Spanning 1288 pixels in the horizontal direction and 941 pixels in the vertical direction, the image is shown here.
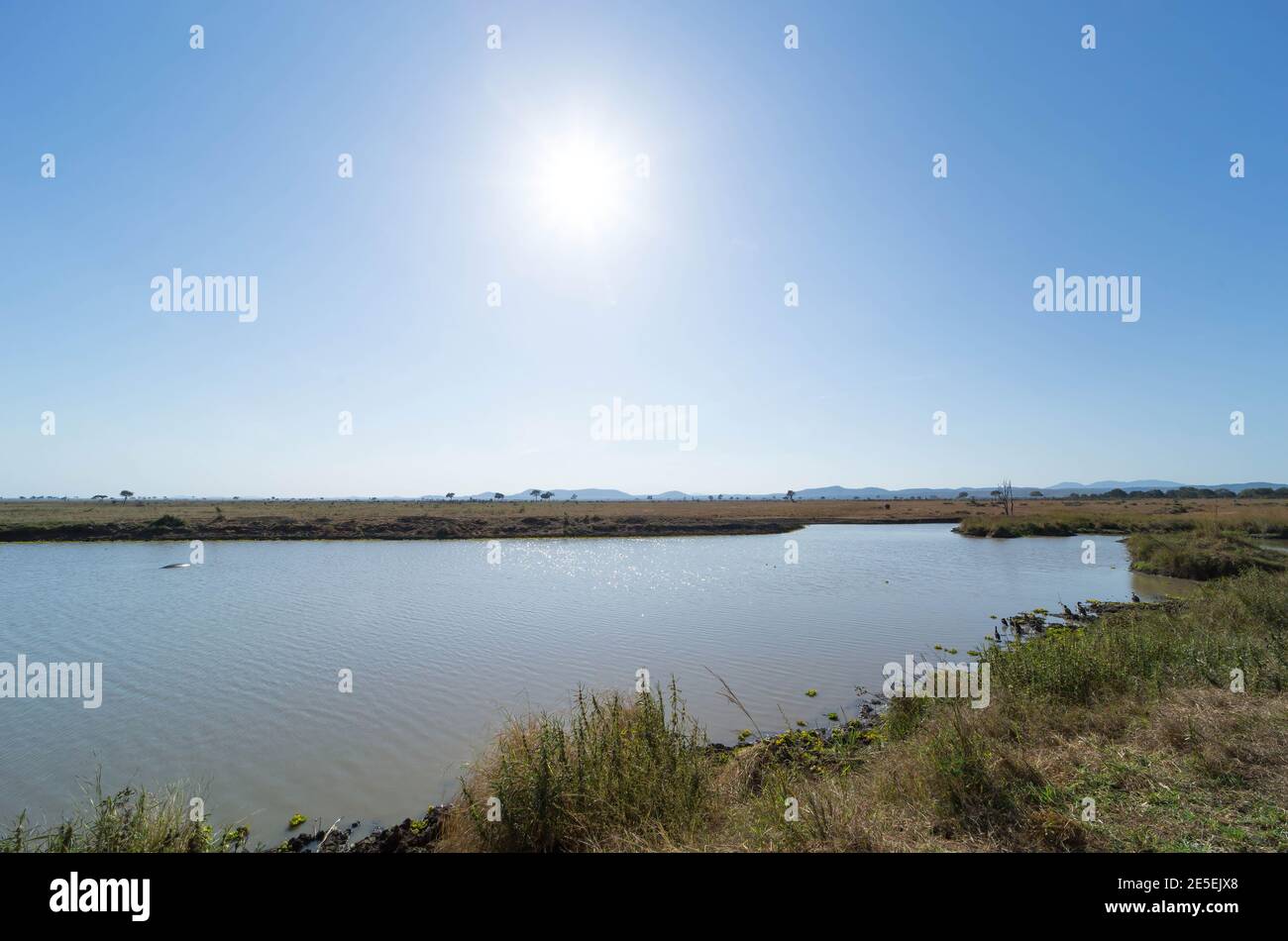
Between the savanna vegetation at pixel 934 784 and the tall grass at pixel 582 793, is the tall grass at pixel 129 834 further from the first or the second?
the tall grass at pixel 582 793

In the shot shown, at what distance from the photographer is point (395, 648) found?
1470 cm

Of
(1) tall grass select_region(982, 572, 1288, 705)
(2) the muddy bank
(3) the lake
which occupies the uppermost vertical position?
(1) tall grass select_region(982, 572, 1288, 705)

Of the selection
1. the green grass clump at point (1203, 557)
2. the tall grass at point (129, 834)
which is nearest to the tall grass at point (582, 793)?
the tall grass at point (129, 834)

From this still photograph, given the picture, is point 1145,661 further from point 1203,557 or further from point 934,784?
point 1203,557

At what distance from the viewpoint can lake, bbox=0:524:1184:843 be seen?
8.46 m

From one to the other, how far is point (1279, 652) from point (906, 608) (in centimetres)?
1171

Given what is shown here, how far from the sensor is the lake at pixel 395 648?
8461mm

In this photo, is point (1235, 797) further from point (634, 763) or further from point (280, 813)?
point (280, 813)

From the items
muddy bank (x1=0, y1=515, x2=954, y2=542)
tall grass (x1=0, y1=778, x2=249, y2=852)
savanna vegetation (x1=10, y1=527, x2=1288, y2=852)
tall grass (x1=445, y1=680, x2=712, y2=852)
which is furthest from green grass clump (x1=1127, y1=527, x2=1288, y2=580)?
tall grass (x1=0, y1=778, x2=249, y2=852)

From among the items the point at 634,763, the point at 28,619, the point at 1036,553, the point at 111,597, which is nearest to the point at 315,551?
the point at 111,597

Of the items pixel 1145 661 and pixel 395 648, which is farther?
pixel 395 648

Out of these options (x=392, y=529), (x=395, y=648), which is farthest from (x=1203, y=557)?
(x=392, y=529)

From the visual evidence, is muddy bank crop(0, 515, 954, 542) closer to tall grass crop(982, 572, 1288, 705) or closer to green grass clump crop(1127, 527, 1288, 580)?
green grass clump crop(1127, 527, 1288, 580)

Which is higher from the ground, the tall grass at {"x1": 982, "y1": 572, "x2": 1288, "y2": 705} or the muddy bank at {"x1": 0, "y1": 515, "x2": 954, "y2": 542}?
the tall grass at {"x1": 982, "y1": 572, "x2": 1288, "y2": 705}
